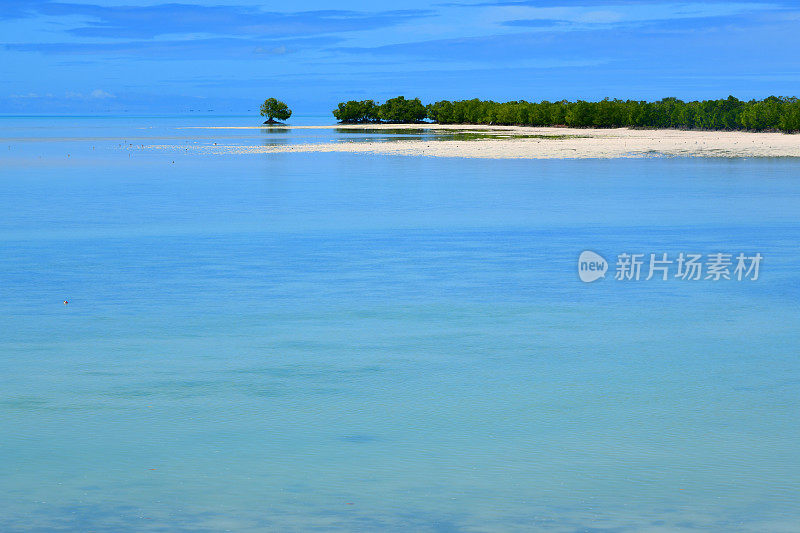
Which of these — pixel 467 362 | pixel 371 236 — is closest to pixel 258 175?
pixel 371 236

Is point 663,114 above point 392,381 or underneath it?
above

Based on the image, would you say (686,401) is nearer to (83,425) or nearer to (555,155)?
(83,425)

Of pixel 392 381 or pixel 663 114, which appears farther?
pixel 663 114

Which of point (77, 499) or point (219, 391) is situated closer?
point (77, 499)

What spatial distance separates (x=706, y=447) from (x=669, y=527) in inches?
69.3

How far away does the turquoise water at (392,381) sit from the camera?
6906 millimetres

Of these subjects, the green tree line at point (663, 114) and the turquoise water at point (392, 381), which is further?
the green tree line at point (663, 114)

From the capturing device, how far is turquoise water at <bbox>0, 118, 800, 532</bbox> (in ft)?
22.7

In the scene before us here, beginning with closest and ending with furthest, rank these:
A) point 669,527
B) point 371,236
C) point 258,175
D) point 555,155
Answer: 1. point 669,527
2. point 371,236
3. point 258,175
4. point 555,155

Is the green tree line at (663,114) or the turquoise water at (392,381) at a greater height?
the green tree line at (663,114)

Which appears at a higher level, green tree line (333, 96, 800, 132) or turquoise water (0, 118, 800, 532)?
green tree line (333, 96, 800, 132)

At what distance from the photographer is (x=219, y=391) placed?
377 inches

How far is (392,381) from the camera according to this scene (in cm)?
996

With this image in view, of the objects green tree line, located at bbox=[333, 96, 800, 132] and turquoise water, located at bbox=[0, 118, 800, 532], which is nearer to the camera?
turquoise water, located at bbox=[0, 118, 800, 532]
